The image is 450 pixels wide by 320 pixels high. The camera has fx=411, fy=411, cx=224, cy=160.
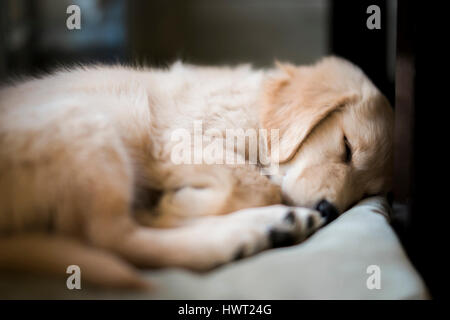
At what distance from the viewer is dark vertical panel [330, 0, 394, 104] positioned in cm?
263

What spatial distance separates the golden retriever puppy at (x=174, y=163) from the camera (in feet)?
3.59

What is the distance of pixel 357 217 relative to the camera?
1.43m

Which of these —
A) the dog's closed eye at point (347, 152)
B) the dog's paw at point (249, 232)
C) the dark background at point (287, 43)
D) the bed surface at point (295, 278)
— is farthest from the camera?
the dog's closed eye at point (347, 152)

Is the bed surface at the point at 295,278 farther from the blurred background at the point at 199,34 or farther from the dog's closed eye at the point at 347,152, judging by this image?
the blurred background at the point at 199,34

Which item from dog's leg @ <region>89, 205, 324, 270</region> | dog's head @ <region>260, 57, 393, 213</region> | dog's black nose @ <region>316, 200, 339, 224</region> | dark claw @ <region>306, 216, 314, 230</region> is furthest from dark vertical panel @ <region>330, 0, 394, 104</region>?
dog's leg @ <region>89, 205, 324, 270</region>

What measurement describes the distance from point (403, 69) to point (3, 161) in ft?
3.95

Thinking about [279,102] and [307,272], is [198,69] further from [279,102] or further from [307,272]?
[307,272]

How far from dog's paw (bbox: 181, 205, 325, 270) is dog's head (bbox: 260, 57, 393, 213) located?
0.22m

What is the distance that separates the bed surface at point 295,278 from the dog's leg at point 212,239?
32mm

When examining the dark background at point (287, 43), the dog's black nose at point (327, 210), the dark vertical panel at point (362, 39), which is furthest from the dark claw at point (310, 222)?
the dark vertical panel at point (362, 39)

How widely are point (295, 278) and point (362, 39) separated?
2.27 meters

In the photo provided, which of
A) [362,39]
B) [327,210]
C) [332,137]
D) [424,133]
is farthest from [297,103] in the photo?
[362,39]

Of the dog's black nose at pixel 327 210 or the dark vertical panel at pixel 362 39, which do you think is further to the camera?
the dark vertical panel at pixel 362 39
